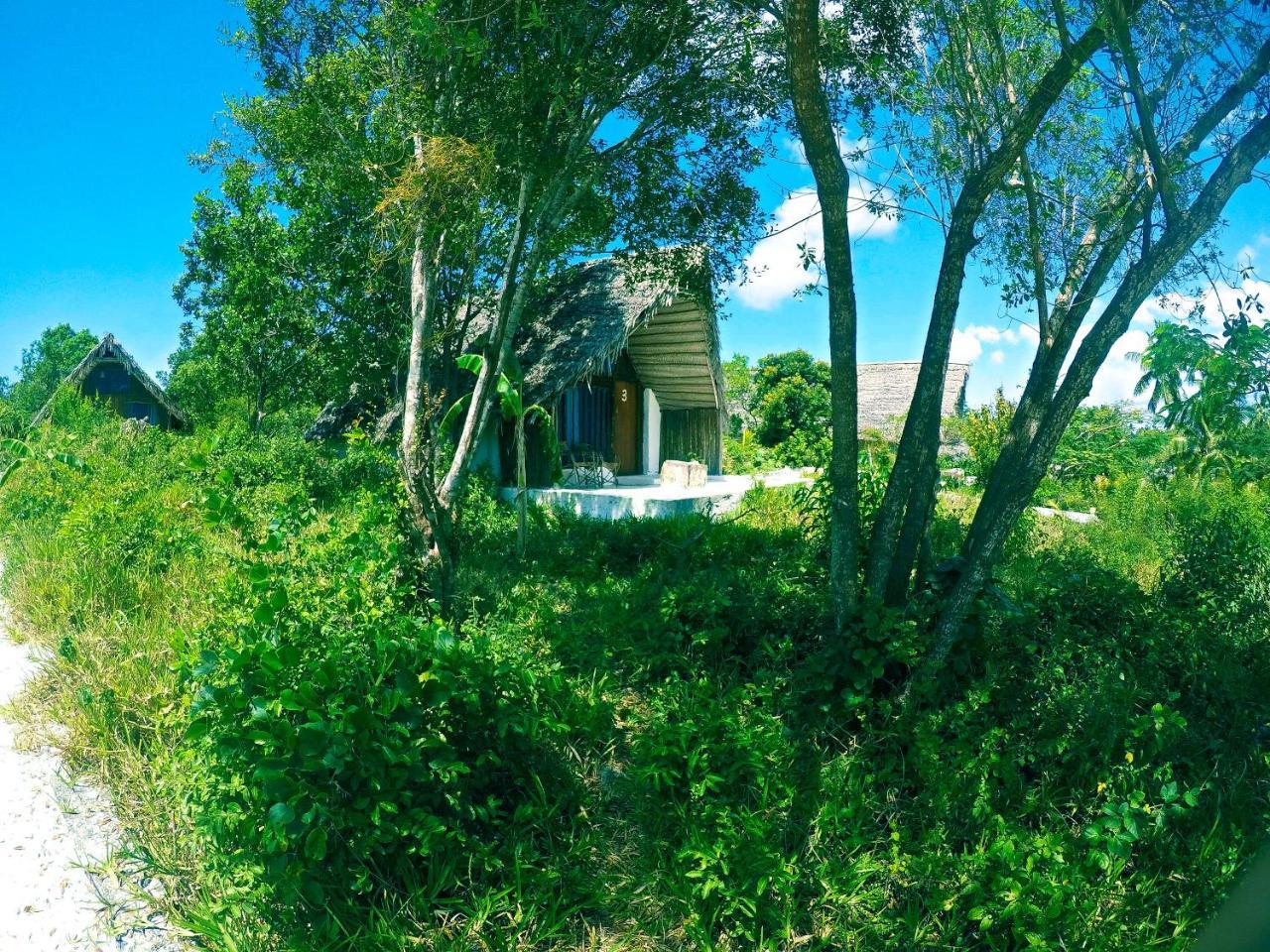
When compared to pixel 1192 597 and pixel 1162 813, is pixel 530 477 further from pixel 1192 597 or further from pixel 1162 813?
pixel 1162 813

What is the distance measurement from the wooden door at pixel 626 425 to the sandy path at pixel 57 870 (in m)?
11.9

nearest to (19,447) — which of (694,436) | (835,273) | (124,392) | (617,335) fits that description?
(617,335)

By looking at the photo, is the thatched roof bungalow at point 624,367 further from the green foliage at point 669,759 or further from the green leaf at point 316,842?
the green leaf at point 316,842

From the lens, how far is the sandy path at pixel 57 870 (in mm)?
2867

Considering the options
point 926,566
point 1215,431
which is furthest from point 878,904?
point 1215,431

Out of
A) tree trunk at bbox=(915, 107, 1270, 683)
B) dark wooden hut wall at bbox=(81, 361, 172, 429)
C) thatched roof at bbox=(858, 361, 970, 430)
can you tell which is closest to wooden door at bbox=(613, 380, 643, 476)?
tree trunk at bbox=(915, 107, 1270, 683)

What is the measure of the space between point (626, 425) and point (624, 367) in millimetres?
1148

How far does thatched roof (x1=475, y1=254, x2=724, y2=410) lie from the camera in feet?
38.7

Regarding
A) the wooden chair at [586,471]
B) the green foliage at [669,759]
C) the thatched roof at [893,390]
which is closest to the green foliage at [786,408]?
the thatched roof at [893,390]

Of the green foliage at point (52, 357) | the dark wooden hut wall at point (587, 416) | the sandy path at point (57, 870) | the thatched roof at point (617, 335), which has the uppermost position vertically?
the green foliage at point (52, 357)

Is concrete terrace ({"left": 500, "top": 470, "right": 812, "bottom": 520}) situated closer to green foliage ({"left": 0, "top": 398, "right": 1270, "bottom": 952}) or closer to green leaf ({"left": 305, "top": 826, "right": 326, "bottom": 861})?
green foliage ({"left": 0, "top": 398, "right": 1270, "bottom": 952})

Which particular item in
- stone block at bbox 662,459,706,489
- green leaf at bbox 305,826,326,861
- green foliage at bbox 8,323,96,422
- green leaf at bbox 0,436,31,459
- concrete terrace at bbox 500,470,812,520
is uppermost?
green foliage at bbox 8,323,96,422

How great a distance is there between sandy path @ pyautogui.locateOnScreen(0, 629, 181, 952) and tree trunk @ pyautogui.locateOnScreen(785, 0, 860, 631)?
330cm

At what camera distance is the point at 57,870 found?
10.6ft
